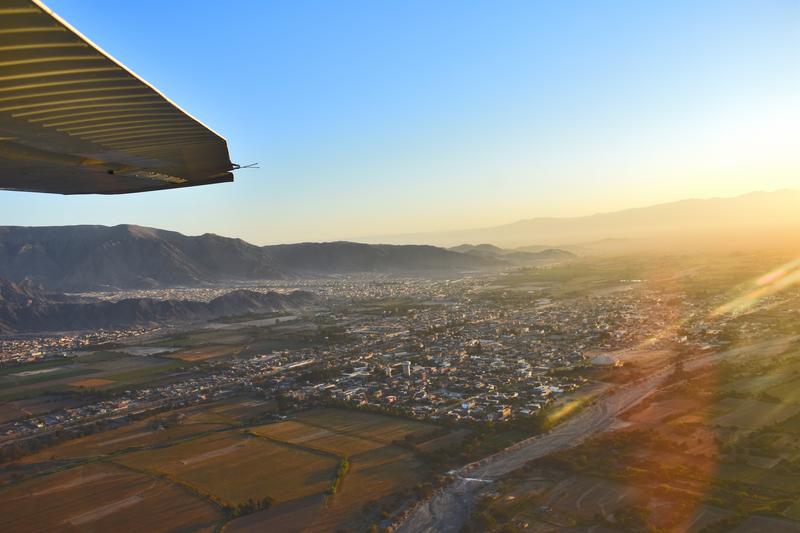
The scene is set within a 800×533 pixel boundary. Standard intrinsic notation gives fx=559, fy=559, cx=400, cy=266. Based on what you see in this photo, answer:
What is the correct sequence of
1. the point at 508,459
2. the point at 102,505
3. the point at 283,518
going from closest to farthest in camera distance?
the point at 283,518 < the point at 102,505 < the point at 508,459

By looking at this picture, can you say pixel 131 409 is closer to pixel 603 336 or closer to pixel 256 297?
pixel 603 336

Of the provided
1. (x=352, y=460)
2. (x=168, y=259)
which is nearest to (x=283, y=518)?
(x=352, y=460)

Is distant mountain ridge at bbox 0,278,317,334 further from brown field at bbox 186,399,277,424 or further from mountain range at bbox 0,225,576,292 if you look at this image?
brown field at bbox 186,399,277,424

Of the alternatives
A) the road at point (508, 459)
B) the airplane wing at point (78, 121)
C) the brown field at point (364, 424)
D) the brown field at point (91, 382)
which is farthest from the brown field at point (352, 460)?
the brown field at point (91, 382)

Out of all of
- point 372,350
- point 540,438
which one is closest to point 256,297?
point 372,350

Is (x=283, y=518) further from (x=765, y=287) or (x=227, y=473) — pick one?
(x=765, y=287)
